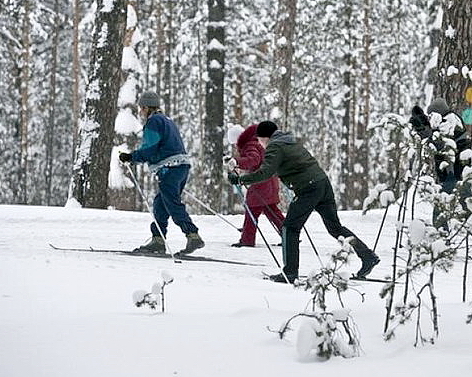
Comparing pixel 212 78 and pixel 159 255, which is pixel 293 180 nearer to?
pixel 159 255

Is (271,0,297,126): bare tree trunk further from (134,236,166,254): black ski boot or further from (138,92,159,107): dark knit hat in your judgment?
(134,236,166,254): black ski boot

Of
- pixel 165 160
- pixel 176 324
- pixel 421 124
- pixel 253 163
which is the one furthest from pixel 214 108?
pixel 176 324

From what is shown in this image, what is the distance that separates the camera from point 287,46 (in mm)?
16969

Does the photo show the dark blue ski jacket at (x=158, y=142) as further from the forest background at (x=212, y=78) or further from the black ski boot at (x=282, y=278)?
the forest background at (x=212, y=78)

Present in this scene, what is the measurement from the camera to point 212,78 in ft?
59.2

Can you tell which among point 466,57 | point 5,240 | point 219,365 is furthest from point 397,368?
point 466,57

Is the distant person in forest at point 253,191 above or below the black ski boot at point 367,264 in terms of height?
above

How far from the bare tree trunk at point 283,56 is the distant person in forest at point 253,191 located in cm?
662

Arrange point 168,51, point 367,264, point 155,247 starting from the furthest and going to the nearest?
1. point 168,51
2. point 155,247
3. point 367,264

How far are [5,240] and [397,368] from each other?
21.5 ft

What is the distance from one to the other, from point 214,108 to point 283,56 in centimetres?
221

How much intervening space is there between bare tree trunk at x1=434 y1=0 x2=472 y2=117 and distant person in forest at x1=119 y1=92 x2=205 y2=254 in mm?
4320

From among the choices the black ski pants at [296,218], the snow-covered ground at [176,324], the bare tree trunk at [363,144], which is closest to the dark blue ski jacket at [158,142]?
the snow-covered ground at [176,324]

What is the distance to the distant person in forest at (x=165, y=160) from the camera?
8.60m
